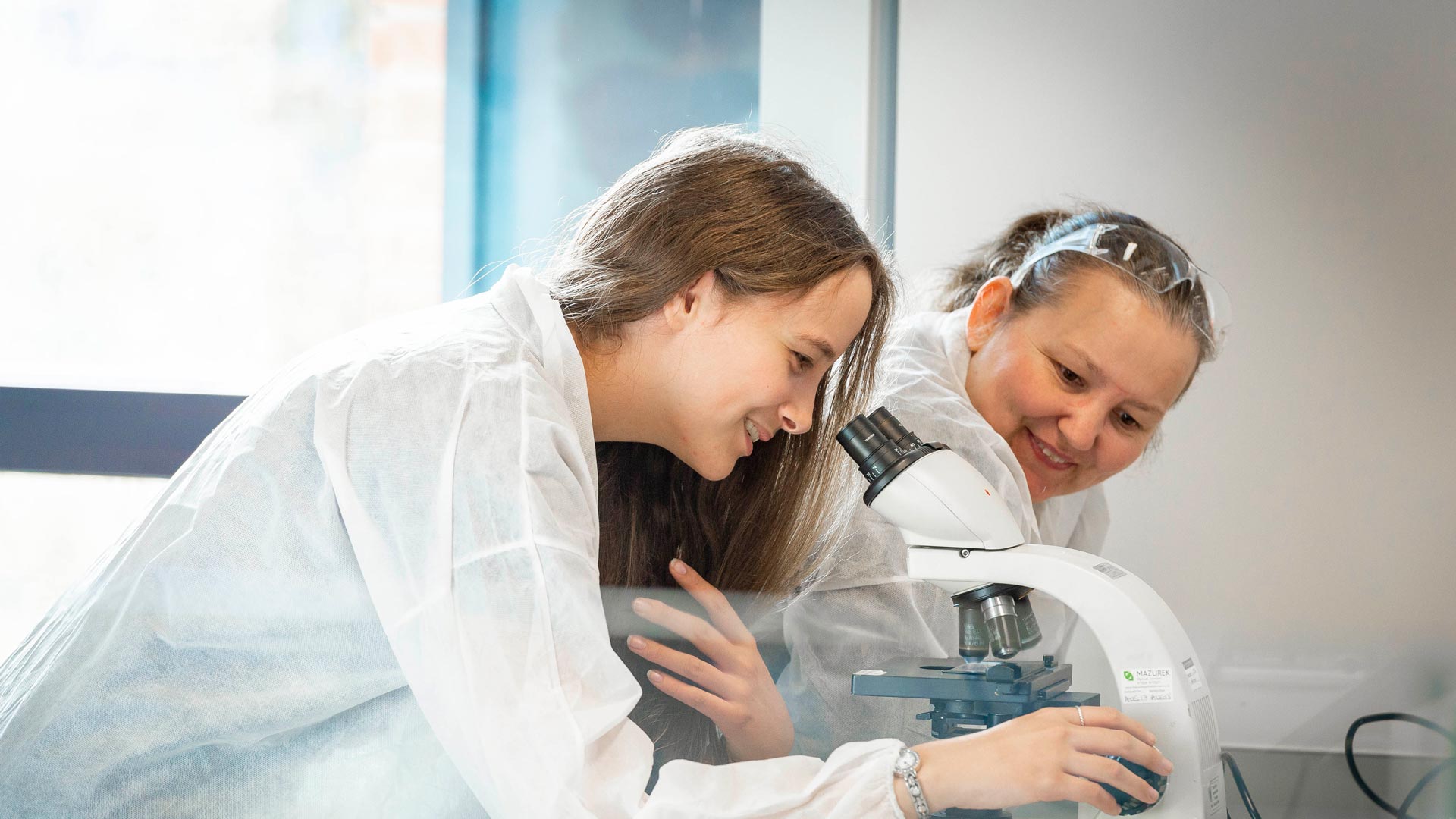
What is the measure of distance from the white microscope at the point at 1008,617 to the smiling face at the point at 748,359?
125 mm

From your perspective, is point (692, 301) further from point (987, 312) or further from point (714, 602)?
point (987, 312)

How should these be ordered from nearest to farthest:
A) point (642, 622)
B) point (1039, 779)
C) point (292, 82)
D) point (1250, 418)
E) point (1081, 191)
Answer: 1. point (1039, 779)
2. point (642, 622)
3. point (1250, 418)
4. point (1081, 191)
5. point (292, 82)

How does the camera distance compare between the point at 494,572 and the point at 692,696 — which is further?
the point at 692,696

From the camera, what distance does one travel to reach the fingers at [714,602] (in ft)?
3.14

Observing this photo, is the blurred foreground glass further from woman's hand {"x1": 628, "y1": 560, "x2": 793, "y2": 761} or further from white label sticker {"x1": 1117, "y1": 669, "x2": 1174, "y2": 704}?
white label sticker {"x1": 1117, "y1": 669, "x2": 1174, "y2": 704}

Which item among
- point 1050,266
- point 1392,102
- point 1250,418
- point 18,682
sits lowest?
point 18,682

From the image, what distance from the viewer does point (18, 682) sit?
2.53 feet

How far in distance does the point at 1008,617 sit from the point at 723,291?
1.16ft

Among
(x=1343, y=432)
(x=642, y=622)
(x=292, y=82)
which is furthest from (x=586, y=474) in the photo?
(x=292, y=82)

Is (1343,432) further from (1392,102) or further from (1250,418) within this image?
(1392,102)

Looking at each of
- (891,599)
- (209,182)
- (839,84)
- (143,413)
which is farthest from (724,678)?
(209,182)

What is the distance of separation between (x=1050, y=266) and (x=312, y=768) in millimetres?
869

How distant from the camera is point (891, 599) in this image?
3.12 ft

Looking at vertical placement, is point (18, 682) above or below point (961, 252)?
below
